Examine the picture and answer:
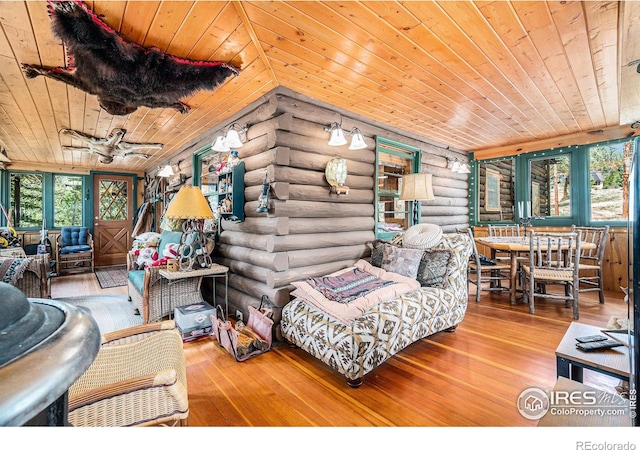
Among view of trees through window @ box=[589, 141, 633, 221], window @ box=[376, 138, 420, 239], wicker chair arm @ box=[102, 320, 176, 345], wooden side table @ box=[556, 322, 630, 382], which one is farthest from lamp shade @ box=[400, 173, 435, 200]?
view of trees through window @ box=[589, 141, 633, 221]

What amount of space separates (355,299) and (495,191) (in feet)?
16.2

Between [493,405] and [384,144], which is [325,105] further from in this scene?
[493,405]

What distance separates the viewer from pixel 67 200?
6758 millimetres

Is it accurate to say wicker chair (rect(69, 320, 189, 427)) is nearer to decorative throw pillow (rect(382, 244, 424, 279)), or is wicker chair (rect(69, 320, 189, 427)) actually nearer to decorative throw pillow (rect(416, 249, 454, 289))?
decorative throw pillow (rect(382, 244, 424, 279))

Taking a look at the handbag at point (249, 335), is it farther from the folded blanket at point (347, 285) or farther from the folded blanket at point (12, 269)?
the folded blanket at point (12, 269)

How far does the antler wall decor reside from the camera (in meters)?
3.98

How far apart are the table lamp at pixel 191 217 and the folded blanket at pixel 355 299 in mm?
1146

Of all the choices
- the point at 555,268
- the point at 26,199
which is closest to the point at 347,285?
the point at 555,268

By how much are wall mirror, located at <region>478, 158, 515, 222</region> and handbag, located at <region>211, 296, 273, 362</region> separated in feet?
16.3

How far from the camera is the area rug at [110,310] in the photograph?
10.5ft

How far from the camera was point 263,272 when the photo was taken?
2744 millimetres
